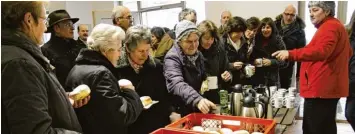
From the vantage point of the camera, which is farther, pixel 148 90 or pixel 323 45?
pixel 323 45

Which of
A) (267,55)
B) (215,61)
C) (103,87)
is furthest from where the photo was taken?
(267,55)

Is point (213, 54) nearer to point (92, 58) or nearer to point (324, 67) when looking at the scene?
point (324, 67)

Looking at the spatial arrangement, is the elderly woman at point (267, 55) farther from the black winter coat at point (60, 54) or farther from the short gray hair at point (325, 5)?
the black winter coat at point (60, 54)

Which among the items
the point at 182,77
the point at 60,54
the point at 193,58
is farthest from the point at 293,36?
the point at 60,54

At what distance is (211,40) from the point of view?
2.25m

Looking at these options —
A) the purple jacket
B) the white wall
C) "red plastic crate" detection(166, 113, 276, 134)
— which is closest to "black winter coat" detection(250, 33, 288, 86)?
the white wall

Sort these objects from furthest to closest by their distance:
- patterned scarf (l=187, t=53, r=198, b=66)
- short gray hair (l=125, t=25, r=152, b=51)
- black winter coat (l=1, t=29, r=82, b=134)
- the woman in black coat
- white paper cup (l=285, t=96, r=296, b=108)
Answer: the woman in black coat
white paper cup (l=285, t=96, r=296, b=108)
patterned scarf (l=187, t=53, r=198, b=66)
short gray hair (l=125, t=25, r=152, b=51)
black winter coat (l=1, t=29, r=82, b=134)

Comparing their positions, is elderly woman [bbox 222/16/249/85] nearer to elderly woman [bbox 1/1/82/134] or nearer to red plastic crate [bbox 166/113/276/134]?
red plastic crate [bbox 166/113/276/134]

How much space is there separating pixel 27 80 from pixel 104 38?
20.8 inches

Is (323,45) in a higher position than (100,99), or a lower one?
higher

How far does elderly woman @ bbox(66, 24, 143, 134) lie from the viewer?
1.26 metres

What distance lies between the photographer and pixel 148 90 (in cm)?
171

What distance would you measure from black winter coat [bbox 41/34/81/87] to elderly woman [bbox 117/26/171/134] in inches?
31.2

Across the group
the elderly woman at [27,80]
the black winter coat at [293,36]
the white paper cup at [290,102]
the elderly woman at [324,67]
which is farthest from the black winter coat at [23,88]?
the black winter coat at [293,36]
